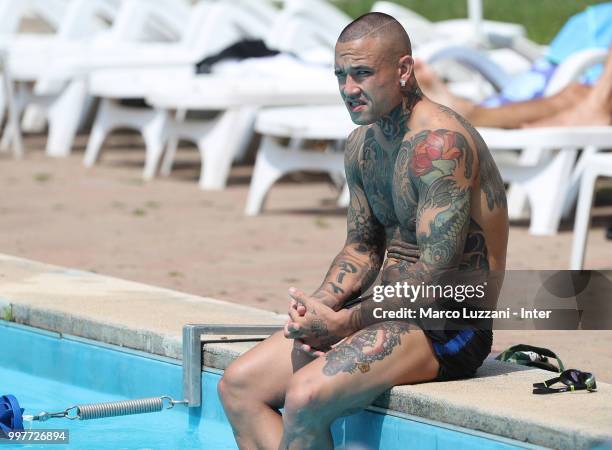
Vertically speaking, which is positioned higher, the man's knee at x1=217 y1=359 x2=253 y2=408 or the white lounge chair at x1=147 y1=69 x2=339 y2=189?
the white lounge chair at x1=147 y1=69 x2=339 y2=189

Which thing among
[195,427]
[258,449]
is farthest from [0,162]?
[258,449]

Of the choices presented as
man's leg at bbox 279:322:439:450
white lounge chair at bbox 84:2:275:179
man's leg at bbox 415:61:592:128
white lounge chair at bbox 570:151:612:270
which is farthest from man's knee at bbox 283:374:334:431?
white lounge chair at bbox 84:2:275:179

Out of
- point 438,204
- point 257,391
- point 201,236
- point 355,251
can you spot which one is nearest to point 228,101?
point 201,236

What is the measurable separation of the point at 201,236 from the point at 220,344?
11.5 feet

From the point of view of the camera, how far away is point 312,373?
3.51 meters

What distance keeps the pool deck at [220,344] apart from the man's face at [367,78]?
77 centimetres

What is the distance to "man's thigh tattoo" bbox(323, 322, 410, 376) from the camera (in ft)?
11.6

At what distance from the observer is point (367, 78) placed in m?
3.69

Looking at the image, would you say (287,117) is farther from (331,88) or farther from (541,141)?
(541,141)

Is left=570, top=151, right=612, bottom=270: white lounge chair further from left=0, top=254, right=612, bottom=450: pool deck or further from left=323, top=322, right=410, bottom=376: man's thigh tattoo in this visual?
left=323, top=322, right=410, bottom=376: man's thigh tattoo

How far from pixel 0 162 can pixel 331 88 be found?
3524 millimetres

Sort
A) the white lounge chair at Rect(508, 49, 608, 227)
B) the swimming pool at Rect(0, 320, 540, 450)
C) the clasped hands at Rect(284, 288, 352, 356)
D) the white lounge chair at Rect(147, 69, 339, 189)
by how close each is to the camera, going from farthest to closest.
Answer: the white lounge chair at Rect(147, 69, 339, 189), the white lounge chair at Rect(508, 49, 608, 227), the swimming pool at Rect(0, 320, 540, 450), the clasped hands at Rect(284, 288, 352, 356)

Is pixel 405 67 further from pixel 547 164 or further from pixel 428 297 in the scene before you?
pixel 547 164

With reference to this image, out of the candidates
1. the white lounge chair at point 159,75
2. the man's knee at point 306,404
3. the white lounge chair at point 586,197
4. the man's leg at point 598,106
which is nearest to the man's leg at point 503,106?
the man's leg at point 598,106
